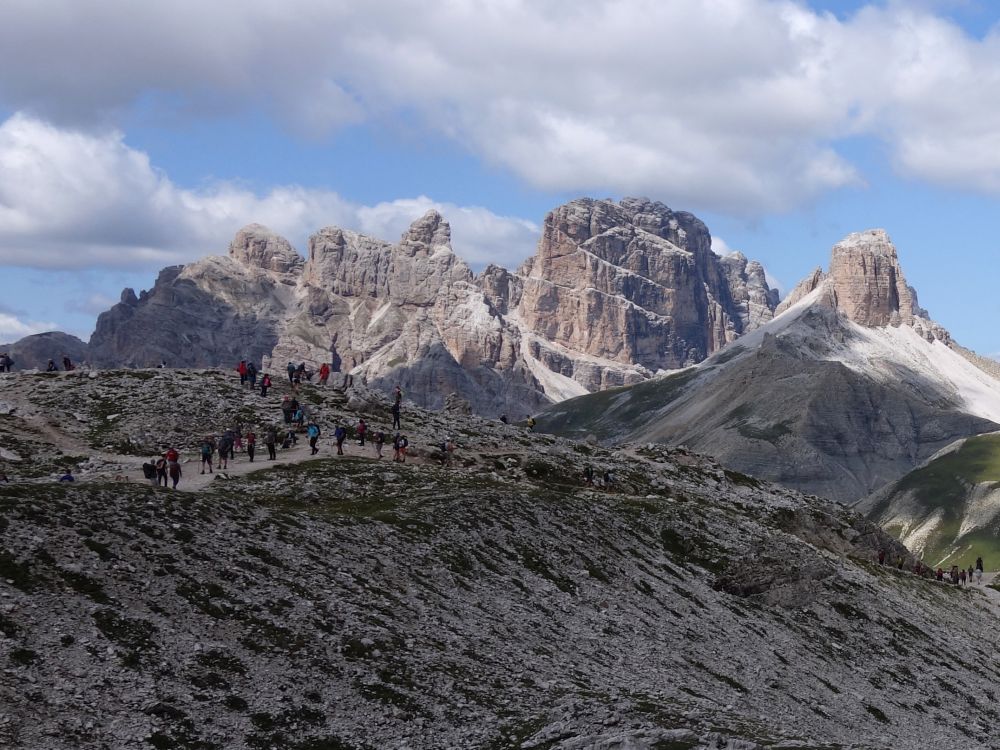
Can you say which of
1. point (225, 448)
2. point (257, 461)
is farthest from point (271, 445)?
point (225, 448)

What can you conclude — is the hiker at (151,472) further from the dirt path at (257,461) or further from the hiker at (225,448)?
the hiker at (225,448)

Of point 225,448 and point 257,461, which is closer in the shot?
point 225,448

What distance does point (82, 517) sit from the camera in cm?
4359

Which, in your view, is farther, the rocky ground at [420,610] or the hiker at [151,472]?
the hiker at [151,472]

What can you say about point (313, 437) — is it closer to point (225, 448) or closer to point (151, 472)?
point (225, 448)

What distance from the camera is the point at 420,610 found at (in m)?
48.3

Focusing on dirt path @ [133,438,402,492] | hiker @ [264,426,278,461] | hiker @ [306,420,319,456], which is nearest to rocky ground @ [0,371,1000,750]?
hiker @ [264,426,278,461]

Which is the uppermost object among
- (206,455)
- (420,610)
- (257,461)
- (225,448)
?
(225,448)

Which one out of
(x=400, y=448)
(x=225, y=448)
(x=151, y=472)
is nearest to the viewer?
(x=151, y=472)

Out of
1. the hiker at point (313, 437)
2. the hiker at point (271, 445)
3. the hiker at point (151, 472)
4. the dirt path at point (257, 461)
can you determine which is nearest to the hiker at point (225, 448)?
the dirt path at point (257, 461)

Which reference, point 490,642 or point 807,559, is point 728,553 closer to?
point 807,559

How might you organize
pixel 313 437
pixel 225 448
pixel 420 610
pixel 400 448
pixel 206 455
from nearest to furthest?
1. pixel 420 610
2. pixel 206 455
3. pixel 225 448
4. pixel 313 437
5. pixel 400 448

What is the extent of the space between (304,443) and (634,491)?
31188 mm

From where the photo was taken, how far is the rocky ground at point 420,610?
35062 mm
